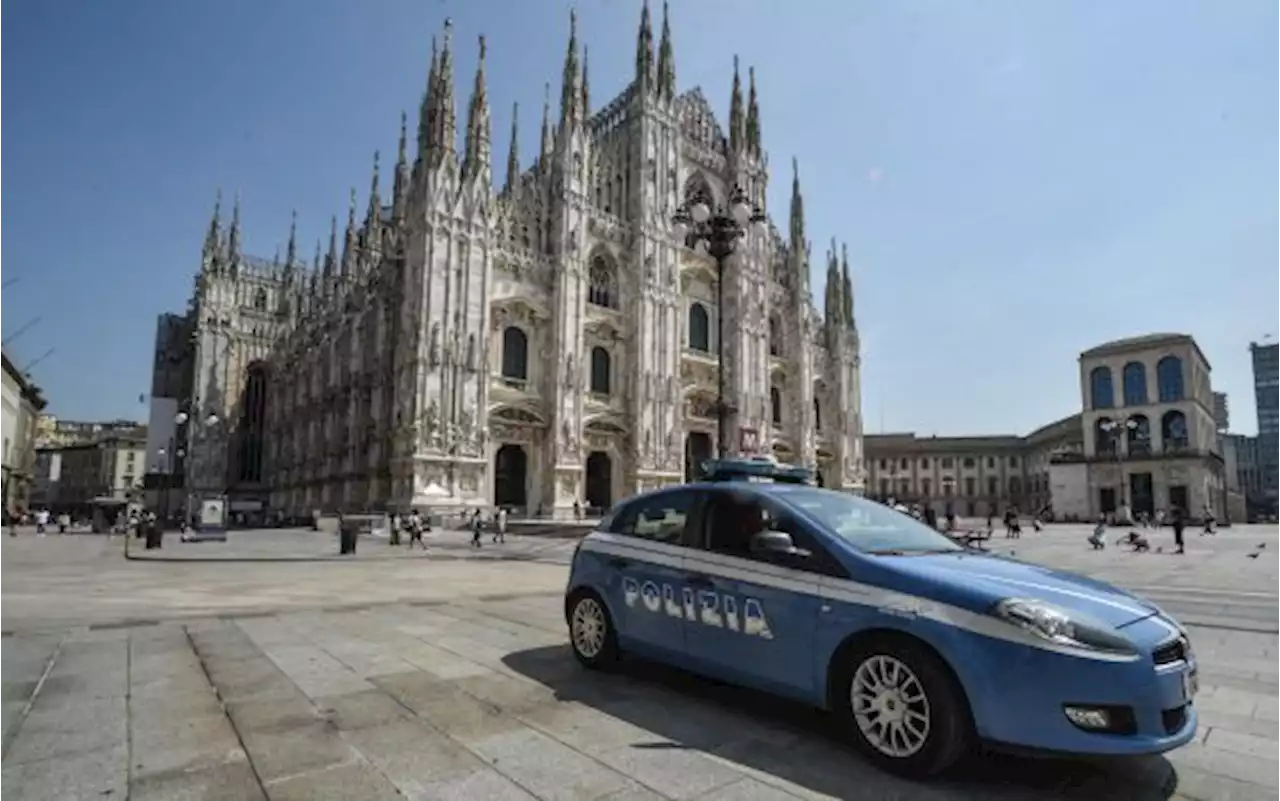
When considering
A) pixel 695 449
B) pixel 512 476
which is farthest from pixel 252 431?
pixel 695 449

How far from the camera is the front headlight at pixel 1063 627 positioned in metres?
3.05

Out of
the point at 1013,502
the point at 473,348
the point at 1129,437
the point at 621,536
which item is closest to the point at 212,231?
the point at 473,348

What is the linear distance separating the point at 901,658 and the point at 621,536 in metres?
2.38

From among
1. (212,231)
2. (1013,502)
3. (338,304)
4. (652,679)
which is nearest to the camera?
(652,679)

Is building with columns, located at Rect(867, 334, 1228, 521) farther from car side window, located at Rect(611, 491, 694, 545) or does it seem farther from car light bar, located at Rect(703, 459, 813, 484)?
car side window, located at Rect(611, 491, 694, 545)

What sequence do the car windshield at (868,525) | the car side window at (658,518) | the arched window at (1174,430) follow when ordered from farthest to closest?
the arched window at (1174,430)
the car side window at (658,518)
the car windshield at (868,525)

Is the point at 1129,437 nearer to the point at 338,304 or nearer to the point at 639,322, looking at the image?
the point at 639,322

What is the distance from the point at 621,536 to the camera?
5293 mm

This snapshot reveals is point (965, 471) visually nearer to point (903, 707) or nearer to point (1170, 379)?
point (1170, 379)

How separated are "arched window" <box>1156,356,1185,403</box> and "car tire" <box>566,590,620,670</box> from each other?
72.0 meters

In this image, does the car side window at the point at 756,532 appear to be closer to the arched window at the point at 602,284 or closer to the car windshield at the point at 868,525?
the car windshield at the point at 868,525

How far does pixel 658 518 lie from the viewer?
16.6ft

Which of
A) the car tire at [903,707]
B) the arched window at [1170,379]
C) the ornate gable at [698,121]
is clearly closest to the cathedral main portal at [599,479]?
the ornate gable at [698,121]

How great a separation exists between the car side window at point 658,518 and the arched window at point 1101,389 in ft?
237
